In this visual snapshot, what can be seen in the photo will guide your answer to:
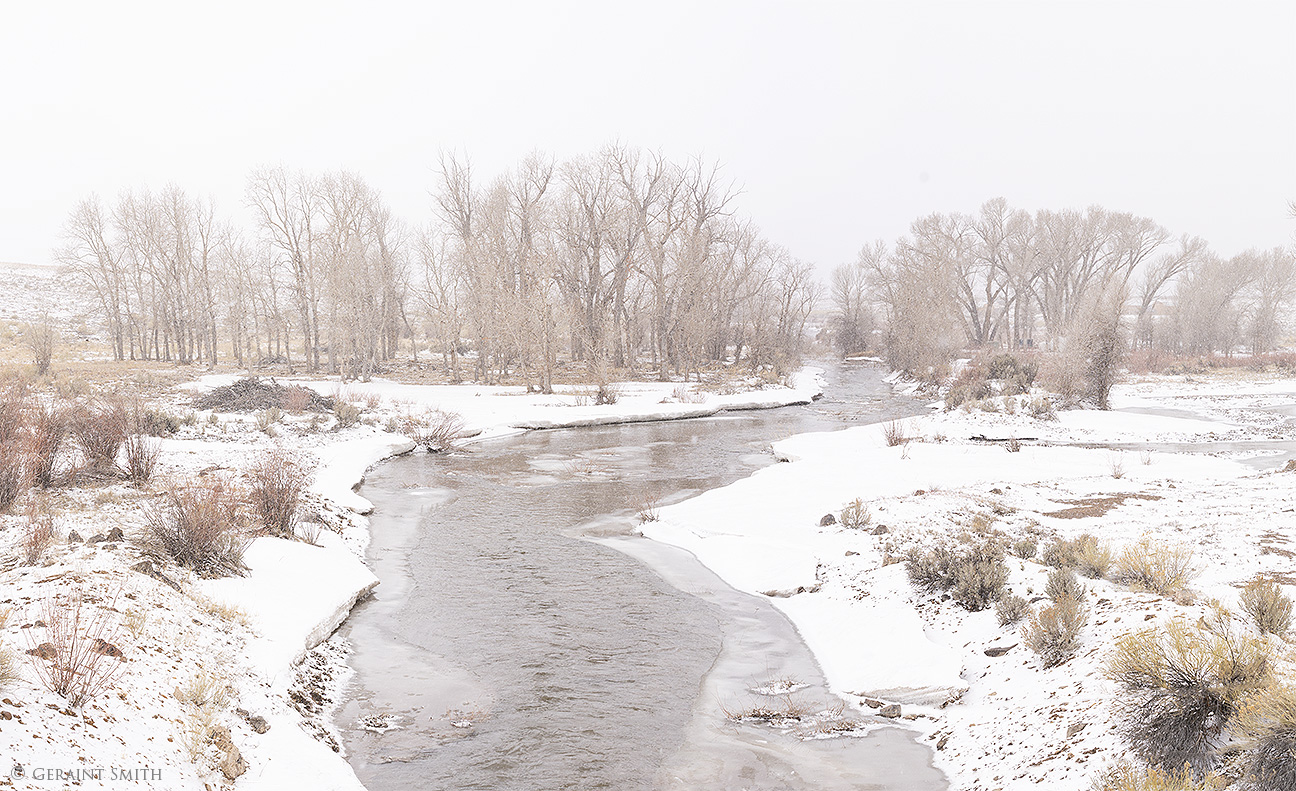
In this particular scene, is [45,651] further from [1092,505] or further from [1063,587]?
[1092,505]

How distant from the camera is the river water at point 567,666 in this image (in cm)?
597

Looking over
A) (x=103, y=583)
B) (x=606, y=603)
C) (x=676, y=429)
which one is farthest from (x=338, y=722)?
(x=676, y=429)

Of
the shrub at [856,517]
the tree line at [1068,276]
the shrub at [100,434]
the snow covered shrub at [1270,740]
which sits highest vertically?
the tree line at [1068,276]

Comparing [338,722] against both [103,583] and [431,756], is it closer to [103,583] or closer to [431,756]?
[431,756]

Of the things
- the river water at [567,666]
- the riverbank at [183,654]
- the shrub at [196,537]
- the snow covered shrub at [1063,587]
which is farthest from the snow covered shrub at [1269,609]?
the shrub at [196,537]

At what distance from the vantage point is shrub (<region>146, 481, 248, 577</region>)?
838 cm

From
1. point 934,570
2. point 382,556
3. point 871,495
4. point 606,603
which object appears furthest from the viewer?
point 871,495

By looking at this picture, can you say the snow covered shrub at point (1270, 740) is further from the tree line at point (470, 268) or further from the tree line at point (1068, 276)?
the tree line at point (1068, 276)

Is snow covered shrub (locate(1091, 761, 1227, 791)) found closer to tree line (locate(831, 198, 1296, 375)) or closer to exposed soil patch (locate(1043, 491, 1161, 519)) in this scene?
exposed soil patch (locate(1043, 491, 1161, 519))

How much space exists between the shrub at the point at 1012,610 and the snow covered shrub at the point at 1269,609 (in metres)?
1.83

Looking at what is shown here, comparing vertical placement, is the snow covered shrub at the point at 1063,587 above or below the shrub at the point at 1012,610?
above

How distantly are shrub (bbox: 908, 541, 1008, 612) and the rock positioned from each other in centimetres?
852

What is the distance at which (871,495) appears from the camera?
14320mm

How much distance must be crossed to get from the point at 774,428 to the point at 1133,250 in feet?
190
